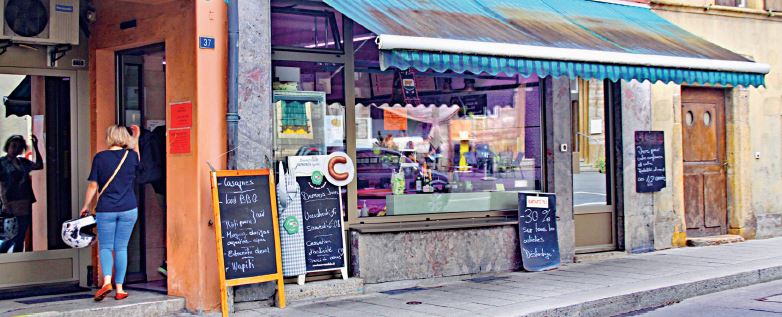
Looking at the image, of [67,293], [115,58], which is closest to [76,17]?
[115,58]

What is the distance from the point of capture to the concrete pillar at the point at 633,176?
12.2 metres

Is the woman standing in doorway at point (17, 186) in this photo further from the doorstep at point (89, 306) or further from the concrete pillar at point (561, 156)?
the concrete pillar at point (561, 156)

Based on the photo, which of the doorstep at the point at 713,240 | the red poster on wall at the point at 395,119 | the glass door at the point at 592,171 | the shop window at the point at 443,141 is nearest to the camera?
the shop window at the point at 443,141

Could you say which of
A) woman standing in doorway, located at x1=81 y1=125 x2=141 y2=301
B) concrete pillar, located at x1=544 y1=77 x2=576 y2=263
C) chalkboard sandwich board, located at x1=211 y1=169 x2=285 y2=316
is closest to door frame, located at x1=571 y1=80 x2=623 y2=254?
concrete pillar, located at x1=544 y1=77 x2=576 y2=263

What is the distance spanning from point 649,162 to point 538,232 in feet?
7.91

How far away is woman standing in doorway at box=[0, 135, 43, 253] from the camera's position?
8773 mm

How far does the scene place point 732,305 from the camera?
29.7ft

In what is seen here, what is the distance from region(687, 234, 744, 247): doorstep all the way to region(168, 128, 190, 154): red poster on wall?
7.66 meters

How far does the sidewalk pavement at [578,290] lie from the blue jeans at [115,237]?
1205mm

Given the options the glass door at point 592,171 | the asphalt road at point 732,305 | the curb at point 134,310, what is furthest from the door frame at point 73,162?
the glass door at point 592,171

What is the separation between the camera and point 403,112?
10586 mm

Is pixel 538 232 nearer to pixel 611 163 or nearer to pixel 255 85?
pixel 611 163

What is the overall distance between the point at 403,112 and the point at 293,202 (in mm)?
2148

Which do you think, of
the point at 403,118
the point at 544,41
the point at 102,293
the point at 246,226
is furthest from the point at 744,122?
the point at 102,293
